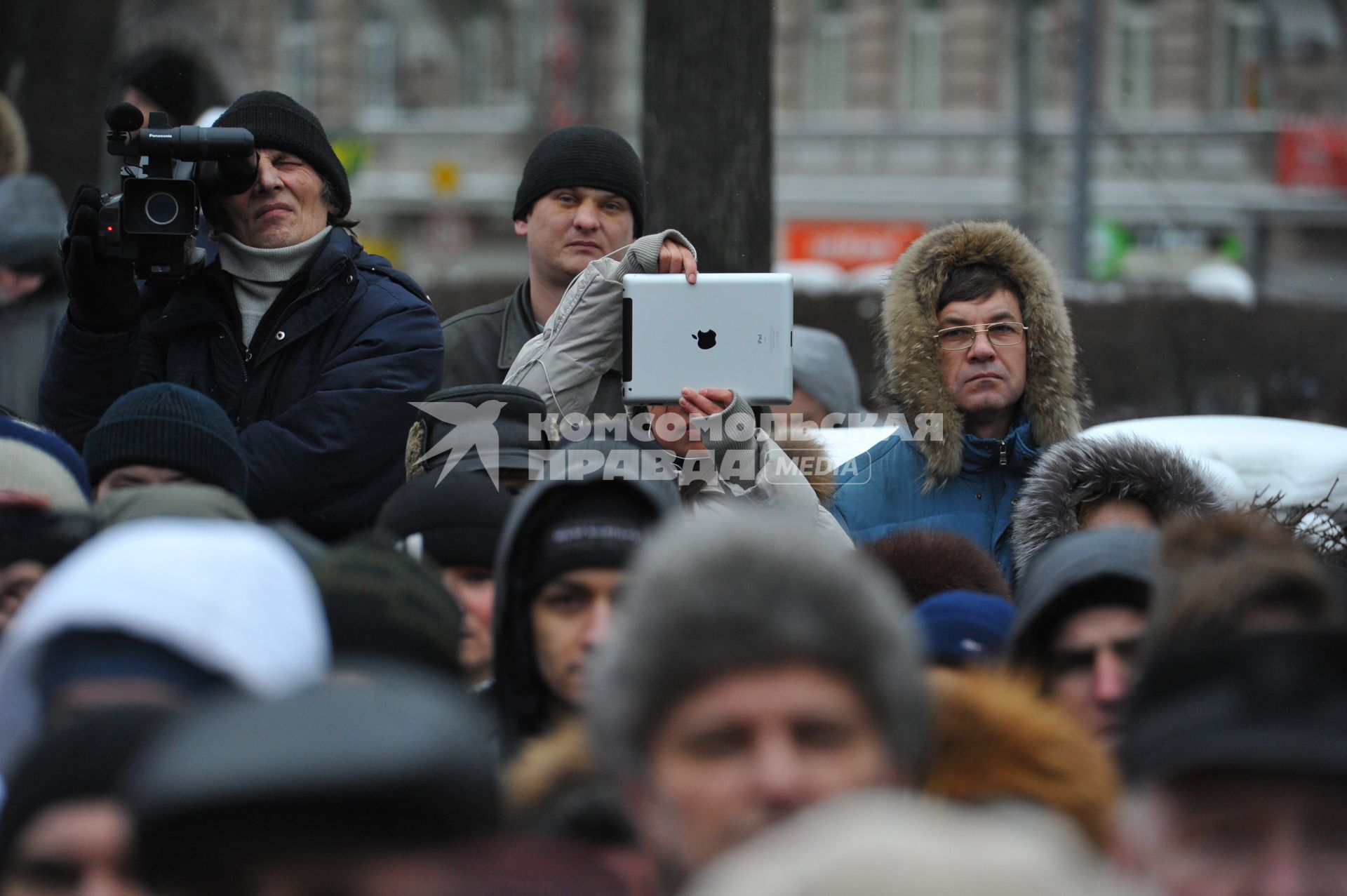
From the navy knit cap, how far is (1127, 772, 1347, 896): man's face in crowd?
215 cm

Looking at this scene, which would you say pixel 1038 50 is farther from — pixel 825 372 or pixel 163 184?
pixel 163 184

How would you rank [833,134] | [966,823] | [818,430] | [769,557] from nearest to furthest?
1. [966,823]
2. [769,557]
3. [818,430]
4. [833,134]

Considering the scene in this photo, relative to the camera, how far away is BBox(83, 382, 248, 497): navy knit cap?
359 cm

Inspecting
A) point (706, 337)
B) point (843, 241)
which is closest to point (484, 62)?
point (843, 241)

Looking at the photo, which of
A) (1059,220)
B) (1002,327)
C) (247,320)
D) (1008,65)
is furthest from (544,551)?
(1008,65)

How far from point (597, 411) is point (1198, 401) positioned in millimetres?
6647

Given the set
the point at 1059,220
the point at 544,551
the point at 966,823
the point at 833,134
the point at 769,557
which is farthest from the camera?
Result: the point at 833,134

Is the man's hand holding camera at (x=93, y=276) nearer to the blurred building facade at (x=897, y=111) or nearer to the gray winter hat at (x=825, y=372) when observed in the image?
the gray winter hat at (x=825, y=372)

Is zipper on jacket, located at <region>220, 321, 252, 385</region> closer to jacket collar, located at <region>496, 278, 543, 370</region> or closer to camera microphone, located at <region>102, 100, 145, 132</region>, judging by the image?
camera microphone, located at <region>102, 100, 145, 132</region>

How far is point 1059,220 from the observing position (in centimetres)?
2442

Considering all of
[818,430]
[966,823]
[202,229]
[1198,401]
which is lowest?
[1198,401]

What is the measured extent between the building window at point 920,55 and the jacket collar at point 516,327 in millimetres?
22697

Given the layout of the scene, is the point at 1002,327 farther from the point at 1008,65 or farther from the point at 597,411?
the point at 1008,65

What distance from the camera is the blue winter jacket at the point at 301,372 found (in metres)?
4.25
